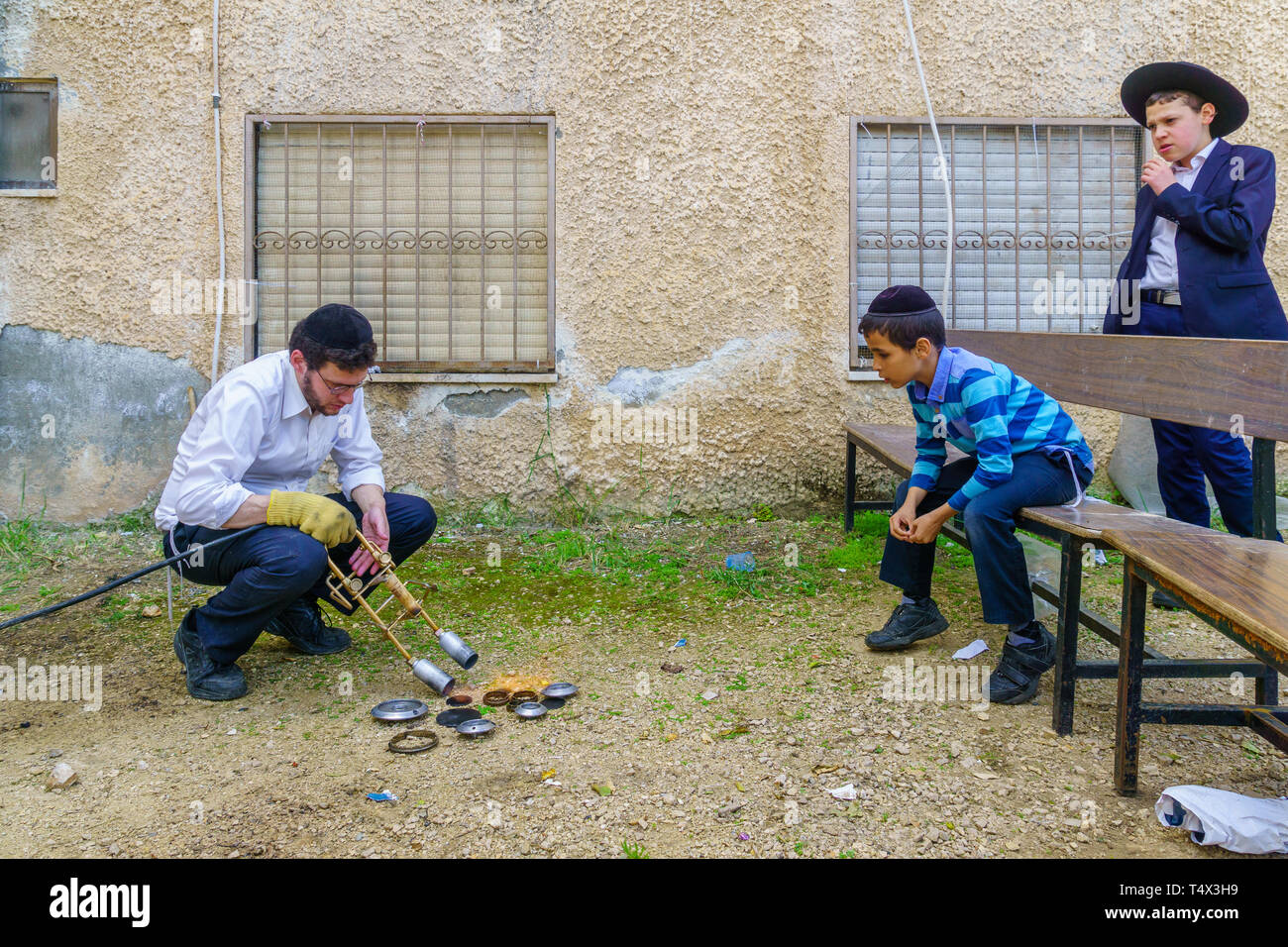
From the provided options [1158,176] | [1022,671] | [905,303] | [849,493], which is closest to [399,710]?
[1022,671]

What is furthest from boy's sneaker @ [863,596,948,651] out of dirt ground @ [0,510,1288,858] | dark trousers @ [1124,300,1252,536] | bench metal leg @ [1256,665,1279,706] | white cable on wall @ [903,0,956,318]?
white cable on wall @ [903,0,956,318]

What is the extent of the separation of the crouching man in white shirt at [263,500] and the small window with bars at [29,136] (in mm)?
2776

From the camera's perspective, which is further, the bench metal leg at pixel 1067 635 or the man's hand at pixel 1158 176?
the man's hand at pixel 1158 176

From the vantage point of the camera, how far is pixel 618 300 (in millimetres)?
5477

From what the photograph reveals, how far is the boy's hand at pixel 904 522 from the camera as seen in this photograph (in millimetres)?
3536

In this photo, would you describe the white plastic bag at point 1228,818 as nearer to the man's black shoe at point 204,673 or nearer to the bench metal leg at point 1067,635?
the bench metal leg at point 1067,635

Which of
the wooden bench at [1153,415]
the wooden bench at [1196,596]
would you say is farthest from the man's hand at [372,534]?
the wooden bench at [1196,596]

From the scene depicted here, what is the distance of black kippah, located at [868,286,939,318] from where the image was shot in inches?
133

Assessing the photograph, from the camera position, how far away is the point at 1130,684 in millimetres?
2691

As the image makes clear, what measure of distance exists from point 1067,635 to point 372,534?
2.36 metres

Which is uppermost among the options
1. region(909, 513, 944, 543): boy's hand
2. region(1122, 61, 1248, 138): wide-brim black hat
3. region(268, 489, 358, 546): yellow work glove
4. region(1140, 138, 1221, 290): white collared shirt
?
region(1122, 61, 1248, 138): wide-brim black hat

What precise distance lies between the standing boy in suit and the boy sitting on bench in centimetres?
89

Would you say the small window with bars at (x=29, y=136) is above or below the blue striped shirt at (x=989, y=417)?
above

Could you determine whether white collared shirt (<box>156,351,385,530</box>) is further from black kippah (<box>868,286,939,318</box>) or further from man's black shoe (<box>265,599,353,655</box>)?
black kippah (<box>868,286,939,318</box>)
